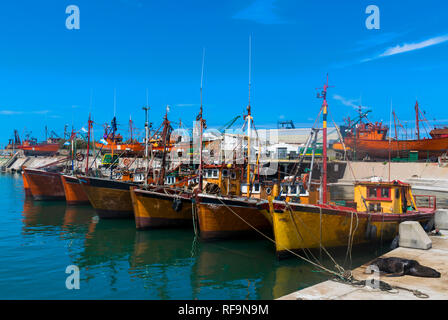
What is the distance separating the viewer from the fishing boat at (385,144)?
4719 cm

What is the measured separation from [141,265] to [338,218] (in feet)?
31.4

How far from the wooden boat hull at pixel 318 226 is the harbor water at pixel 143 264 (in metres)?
0.72

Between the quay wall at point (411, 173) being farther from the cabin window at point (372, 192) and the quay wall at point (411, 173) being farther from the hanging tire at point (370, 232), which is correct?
the hanging tire at point (370, 232)

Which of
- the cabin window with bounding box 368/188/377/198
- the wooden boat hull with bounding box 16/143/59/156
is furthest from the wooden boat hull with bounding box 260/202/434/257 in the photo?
the wooden boat hull with bounding box 16/143/59/156

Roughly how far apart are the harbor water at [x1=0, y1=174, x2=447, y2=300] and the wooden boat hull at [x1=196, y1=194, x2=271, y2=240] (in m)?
0.60

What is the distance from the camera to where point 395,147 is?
1996 inches

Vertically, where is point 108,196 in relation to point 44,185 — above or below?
below

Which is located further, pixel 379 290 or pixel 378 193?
pixel 378 193

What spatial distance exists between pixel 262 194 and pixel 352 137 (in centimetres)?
3989

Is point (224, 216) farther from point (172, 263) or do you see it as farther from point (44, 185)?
point (44, 185)

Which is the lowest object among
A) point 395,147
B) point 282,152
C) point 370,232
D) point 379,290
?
point 379,290

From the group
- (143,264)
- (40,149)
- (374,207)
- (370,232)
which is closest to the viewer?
(143,264)

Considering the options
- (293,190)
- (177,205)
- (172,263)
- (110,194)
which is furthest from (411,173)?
(172,263)
